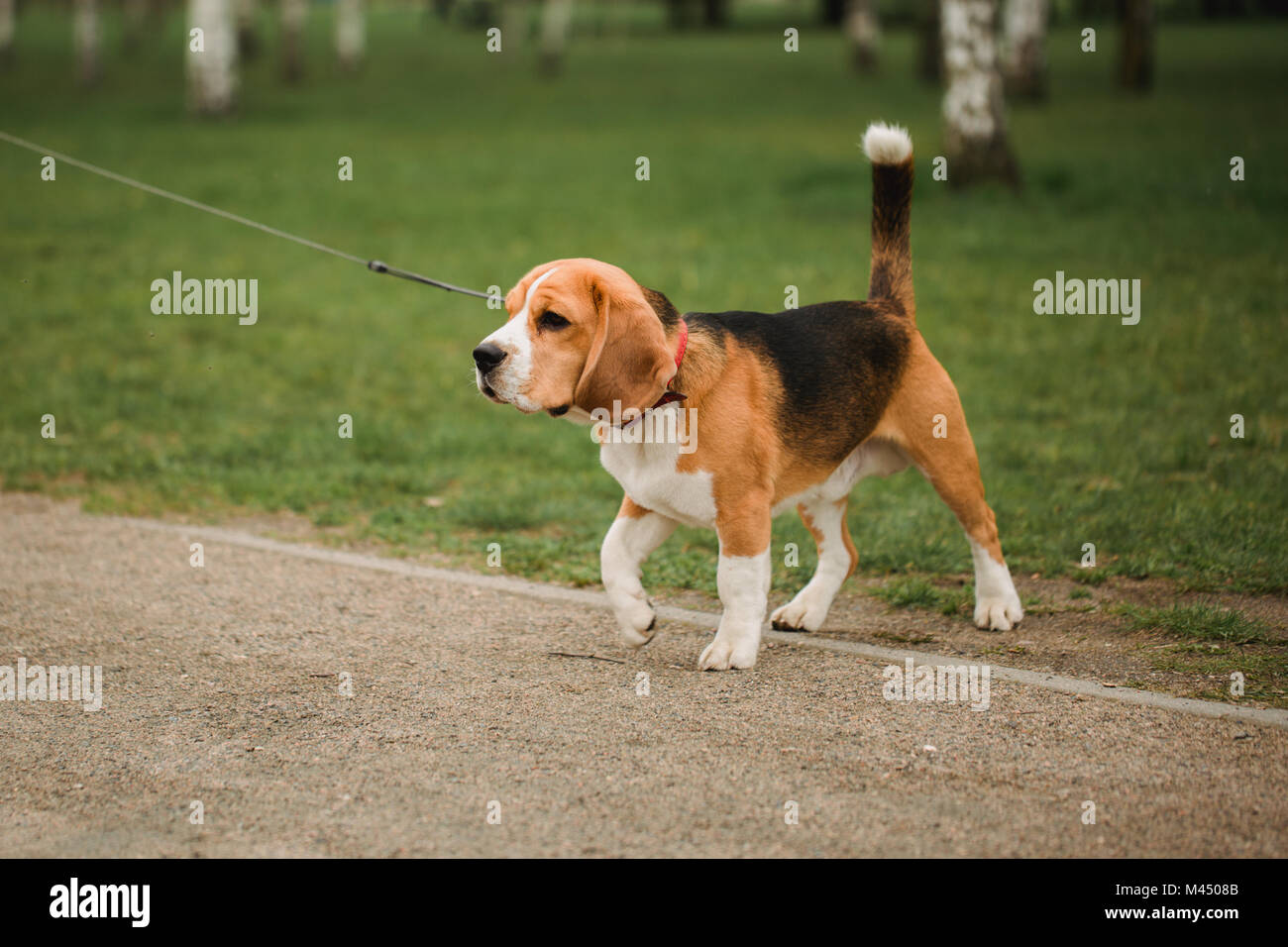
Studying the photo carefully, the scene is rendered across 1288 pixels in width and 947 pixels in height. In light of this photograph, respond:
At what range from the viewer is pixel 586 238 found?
14203mm

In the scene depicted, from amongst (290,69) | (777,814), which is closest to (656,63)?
(290,69)

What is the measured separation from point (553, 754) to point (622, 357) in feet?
4.48

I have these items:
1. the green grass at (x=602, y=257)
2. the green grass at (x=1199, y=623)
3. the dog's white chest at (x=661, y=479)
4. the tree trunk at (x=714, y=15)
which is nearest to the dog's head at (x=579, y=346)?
the dog's white chest at (x=661, y=479)

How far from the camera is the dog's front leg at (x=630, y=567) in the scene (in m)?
5.21

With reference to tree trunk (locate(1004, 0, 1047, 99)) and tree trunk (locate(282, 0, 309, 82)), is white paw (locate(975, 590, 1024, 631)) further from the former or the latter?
tree trunk (locate(282, 0, 309, 82))

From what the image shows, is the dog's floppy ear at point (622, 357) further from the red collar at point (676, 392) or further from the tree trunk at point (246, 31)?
the tree trunk at point (246, 31)

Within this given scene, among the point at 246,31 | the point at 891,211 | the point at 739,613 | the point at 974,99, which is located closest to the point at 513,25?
the point at 246,31

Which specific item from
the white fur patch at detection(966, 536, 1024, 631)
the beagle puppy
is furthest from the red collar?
the white fur patch at detection(966, 536, 1024, 631)

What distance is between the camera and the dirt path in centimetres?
389

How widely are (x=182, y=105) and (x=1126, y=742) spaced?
24788 mm

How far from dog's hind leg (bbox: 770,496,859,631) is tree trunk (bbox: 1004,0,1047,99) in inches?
842

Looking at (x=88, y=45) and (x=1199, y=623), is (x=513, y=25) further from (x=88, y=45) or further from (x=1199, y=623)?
(x=1199, y=623)

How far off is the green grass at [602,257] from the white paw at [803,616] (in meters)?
0.72
